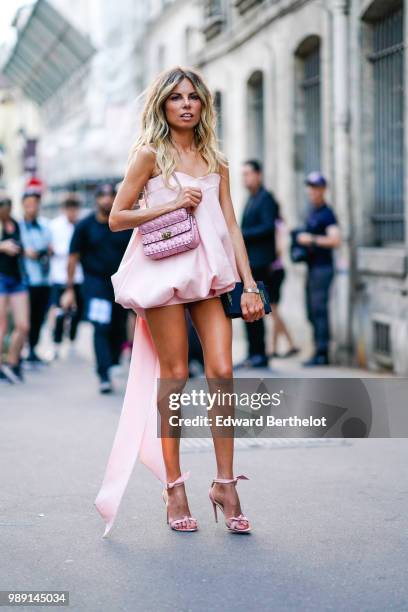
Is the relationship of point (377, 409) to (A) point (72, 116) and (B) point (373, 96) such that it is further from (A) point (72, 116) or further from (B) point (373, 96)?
(A) point (72, 116)

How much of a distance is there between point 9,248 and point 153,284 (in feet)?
21.4

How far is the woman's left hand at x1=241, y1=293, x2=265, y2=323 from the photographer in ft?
16.5

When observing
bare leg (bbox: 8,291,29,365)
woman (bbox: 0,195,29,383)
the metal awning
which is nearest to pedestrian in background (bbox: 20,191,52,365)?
woman (bbox: 0,195,29,383)

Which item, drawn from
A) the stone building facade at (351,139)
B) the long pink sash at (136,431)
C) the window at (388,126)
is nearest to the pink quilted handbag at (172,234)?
the long pink sash at (136,431)

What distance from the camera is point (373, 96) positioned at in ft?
40.8

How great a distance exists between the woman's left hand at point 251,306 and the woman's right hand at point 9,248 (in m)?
6.61

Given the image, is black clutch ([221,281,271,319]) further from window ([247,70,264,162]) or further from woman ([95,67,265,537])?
window ([247,70,264,162])

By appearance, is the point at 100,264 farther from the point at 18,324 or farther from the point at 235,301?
the point at 235,301

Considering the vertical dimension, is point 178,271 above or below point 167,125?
below

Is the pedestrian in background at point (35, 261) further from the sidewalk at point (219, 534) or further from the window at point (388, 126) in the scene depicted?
the sidewalk at point (219, 534)

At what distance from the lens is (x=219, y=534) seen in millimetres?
5051

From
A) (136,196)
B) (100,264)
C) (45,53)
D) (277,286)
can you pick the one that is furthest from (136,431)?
(45,53)

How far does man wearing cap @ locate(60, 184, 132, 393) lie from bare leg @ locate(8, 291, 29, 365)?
3.50 feet

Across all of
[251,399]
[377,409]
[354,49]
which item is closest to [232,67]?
[354,49]
